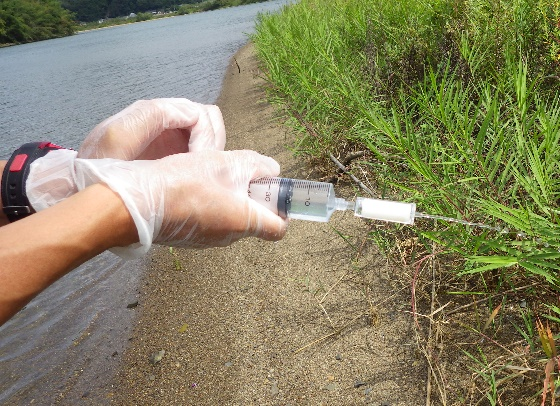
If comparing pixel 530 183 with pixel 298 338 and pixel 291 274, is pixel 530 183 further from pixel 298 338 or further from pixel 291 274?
pixel 291 274

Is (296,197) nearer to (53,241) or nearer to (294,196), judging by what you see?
(294,196)

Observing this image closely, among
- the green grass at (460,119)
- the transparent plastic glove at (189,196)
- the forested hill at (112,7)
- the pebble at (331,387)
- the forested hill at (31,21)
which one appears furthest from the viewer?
the forested hill at (112,7)

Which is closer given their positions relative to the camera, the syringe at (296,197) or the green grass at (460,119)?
the green grass at (460,119)

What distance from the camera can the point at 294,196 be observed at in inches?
54.2

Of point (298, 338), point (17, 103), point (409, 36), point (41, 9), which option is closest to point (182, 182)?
point (298, 338)

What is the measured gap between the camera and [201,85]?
10031 millimetres

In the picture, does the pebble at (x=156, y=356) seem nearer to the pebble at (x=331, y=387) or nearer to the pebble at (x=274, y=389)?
the pebble at (x=274, y=389)

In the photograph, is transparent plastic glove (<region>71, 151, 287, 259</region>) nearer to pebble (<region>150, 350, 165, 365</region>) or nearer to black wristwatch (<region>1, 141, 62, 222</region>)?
black wristwatch (<region>1, 141, 62, 222</region>)

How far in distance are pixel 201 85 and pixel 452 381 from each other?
951 cm

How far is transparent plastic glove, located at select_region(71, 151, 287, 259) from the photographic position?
1154mm

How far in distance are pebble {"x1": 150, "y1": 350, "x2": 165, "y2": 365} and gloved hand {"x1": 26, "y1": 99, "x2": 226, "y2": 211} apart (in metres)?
0.94

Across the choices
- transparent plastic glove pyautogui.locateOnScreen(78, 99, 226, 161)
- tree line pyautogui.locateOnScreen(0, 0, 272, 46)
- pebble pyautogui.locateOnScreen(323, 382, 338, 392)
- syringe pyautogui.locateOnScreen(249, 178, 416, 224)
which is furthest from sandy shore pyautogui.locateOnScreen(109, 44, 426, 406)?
tree line pyautogui.locateOnScreen(0, 0, 272, 46)

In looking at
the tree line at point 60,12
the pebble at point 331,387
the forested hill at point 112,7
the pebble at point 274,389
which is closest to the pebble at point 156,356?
the pebble at point 274,389

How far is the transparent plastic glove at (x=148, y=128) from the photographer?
1.55 meters
